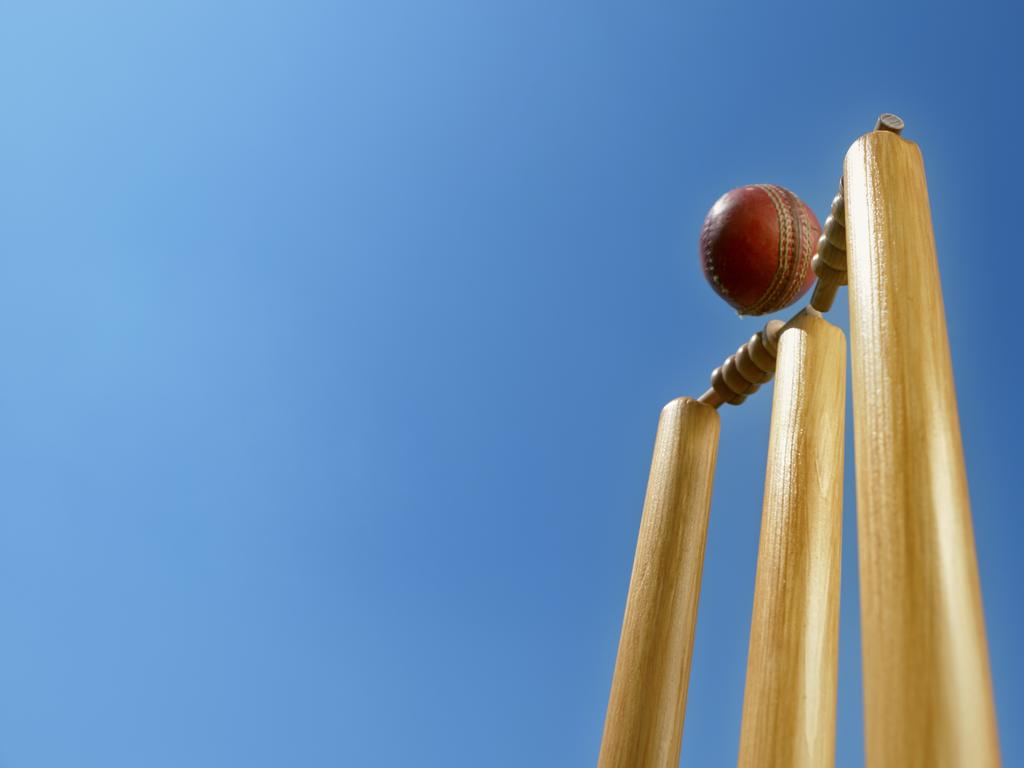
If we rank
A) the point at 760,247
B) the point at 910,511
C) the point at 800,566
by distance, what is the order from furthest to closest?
the point at 760,247 → the point at 800,566 → the point at 910,511

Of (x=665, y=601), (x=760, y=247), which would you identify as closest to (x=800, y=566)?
(x=665, y=601)

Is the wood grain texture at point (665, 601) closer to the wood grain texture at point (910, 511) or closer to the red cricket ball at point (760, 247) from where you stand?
the red cricket ball at point (760, 247)

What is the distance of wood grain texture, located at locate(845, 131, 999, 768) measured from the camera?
251 millimetres

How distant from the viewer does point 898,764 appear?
25cm

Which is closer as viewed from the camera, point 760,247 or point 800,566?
point 800,566

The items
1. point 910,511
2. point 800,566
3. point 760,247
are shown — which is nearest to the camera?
point 910,511

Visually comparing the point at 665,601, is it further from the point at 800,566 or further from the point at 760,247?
the point at 760,247

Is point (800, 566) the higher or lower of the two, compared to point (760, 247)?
lower

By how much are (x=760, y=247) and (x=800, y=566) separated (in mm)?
229

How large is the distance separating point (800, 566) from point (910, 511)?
13cm

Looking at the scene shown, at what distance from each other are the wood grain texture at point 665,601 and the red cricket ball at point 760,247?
9 centimetres

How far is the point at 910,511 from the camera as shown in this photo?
0.28m

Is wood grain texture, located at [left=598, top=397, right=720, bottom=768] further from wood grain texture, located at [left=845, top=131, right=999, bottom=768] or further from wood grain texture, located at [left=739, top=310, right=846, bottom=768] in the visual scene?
wood grain texture, located at [left=845, top=131, right=999, bottom=768]

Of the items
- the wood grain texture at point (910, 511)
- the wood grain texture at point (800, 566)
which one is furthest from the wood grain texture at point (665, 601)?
the wood grain texture at point (910, 511)
